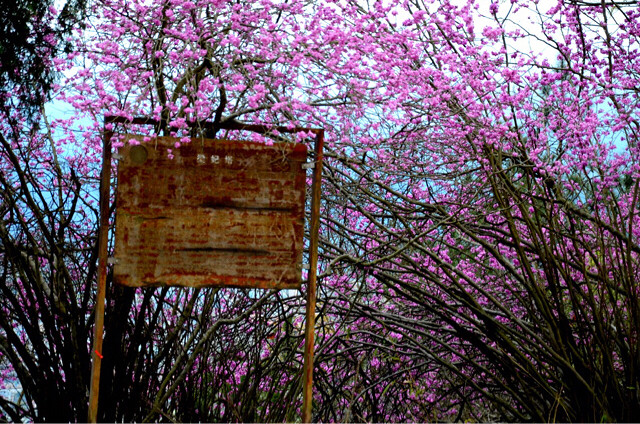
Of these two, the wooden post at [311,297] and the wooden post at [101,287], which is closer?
the wooden post at [101,287]

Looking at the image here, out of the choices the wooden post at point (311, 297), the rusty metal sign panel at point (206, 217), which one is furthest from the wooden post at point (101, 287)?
the wooden post at point (311, 297)

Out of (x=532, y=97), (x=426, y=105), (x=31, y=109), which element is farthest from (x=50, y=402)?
(x=532, y=97)

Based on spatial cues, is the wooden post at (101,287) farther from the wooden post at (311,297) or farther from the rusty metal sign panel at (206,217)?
the wooden post at (311,297)

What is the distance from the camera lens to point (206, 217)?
3.71 m

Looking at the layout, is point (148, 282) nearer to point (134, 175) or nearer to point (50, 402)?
point (134, 175)

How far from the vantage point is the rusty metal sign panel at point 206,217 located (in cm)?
369

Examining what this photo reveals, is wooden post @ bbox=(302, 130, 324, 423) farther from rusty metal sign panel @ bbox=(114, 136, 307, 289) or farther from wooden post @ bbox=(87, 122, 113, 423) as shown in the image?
wooden post @ bbox=(87, 122, 113, 423)

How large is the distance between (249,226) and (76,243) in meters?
2.19

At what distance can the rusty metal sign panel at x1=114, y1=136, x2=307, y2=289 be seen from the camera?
369 centimetres

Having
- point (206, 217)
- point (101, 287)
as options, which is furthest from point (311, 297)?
point (101, 287)

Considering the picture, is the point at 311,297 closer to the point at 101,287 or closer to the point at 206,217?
the point at 206,217

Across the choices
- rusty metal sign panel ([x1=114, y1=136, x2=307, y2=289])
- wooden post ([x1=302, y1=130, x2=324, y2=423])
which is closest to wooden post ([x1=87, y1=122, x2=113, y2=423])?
rusty metal sign panel ([x1=114, y1=136, x2=307, y2=289])

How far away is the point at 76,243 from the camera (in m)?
5.38

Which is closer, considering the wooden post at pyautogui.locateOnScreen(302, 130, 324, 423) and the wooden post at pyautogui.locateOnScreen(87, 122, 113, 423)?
the wooden post at pyautogui.locateOnScreen(87, 122, 113, 423)
